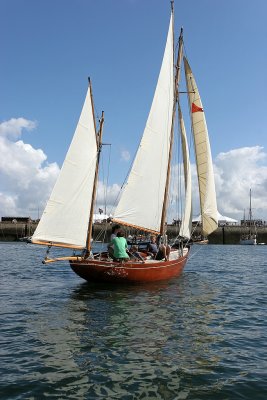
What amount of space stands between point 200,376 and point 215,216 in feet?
71.7

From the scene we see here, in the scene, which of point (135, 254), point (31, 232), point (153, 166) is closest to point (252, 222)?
point (31, 232)

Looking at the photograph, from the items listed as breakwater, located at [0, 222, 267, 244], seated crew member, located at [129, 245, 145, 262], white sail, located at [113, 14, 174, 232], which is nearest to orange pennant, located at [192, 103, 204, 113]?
white sail, located at [113, 14, 174, 232]

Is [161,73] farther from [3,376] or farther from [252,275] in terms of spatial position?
[3,376]

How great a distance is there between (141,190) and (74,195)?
4813mm

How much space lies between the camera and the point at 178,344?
442 inches

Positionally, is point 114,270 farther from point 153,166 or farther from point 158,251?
point 153,166

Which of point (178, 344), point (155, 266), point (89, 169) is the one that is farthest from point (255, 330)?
point (89, 169)

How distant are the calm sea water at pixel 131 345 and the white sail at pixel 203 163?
10.6m

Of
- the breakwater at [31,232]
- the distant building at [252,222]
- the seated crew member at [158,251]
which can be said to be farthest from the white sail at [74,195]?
the distant building at [252,222]

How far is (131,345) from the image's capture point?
10984 mm

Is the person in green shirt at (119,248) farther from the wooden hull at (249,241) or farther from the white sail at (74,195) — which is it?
the wooden hull at (249,241)

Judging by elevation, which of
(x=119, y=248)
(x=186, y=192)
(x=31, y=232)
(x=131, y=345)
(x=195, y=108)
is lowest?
(x=131, y=345)

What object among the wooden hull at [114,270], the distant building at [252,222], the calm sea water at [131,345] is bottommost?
the calm sea water at [131,345]

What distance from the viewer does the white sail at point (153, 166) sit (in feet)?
77.5
